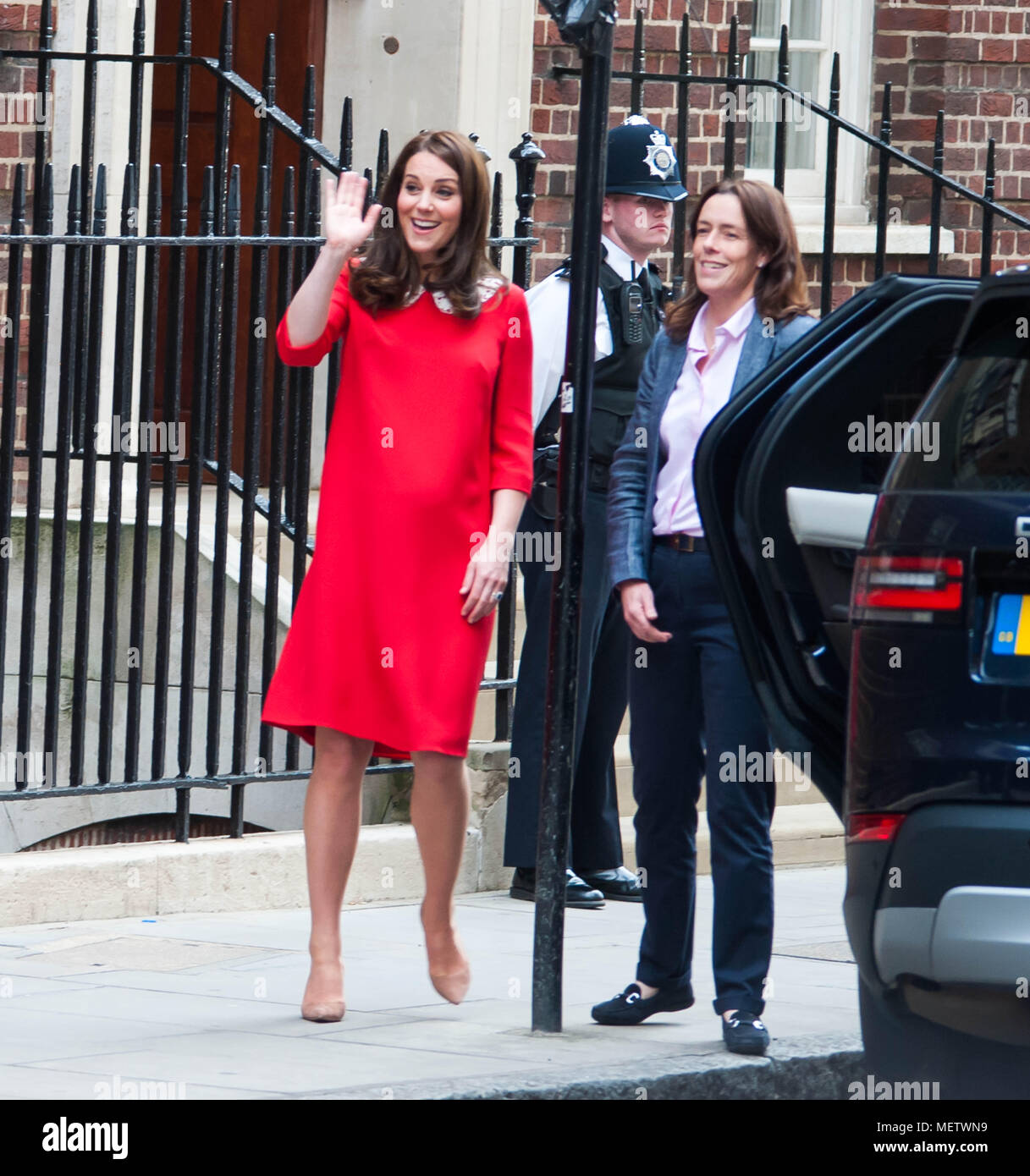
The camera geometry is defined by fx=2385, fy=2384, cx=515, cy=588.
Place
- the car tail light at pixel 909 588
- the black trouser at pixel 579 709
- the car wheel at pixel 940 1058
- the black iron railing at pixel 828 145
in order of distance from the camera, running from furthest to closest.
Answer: the black iron railing at pixel 828 145 → the black trouser at pixel 579 709 → the car wheel at pixel 940 1058 → the car tail light at pixel 909 588

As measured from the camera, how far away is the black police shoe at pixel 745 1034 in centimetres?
517

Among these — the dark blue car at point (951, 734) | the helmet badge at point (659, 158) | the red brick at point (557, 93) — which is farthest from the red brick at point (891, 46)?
the dark blue car at point (951, 734)

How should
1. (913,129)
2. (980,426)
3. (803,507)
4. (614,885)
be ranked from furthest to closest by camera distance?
(913,129) < (614,885) < (803,507) < (980,426)

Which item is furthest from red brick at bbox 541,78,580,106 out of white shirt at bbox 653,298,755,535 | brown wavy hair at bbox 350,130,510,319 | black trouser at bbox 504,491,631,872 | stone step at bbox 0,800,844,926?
white shirt at bbox 653,298,755,535

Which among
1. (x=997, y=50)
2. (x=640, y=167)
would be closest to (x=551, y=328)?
(x=640, y=167)

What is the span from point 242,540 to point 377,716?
1.87 meters

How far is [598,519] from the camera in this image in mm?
7023

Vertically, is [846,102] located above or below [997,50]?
below

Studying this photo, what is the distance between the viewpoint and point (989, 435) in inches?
166

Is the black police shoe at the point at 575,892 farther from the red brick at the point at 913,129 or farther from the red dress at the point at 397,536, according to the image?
the red brick at the point at 913,129

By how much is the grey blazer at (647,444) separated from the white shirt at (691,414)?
2cm

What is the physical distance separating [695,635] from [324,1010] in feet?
3.93

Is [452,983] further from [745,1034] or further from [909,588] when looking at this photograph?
[909,588]

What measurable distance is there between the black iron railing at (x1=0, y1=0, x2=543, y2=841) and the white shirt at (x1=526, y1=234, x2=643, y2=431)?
0.53 metres
